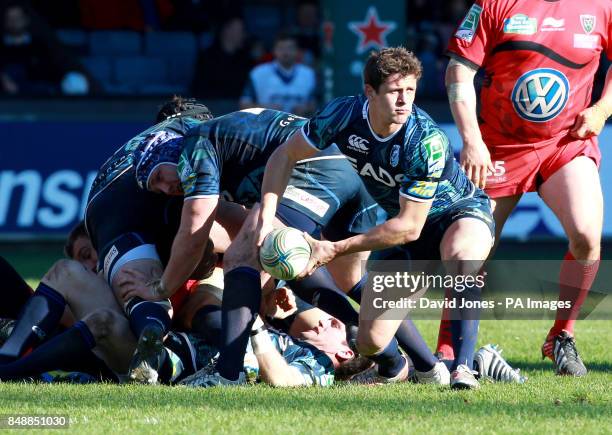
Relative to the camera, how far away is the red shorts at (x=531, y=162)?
280 inches

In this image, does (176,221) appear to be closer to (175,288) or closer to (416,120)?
(175,288)

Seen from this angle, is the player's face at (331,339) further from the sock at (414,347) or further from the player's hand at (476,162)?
the player's hand at (476,162)

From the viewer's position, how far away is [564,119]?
720cm

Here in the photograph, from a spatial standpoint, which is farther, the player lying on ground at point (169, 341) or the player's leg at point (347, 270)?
the player's leg at point (347, 270)

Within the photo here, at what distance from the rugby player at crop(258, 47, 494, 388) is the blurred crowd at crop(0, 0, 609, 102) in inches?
286

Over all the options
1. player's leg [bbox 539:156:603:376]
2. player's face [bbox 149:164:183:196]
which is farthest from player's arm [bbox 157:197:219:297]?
player's leg [bbox 539:156:603:376]

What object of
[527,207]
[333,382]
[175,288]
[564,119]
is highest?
[564,119]

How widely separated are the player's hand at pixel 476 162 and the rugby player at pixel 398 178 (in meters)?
0.18

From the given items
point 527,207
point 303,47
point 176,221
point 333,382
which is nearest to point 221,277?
point 176,221

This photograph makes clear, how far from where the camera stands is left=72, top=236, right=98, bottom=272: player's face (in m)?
7.60

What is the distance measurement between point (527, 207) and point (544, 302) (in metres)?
3.11

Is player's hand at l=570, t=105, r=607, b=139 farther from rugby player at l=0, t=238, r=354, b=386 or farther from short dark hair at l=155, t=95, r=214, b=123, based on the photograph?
short dark hair at l=155, t=95, r=214, b=123

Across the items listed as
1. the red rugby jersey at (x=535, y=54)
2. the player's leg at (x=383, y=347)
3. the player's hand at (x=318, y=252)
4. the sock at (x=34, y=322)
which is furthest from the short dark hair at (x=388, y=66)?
the sock at (x=34, y=322)

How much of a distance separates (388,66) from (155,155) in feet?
5.11
